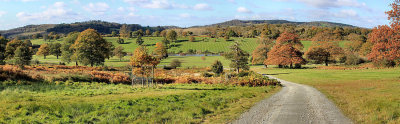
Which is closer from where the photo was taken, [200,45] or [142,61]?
[142,61]

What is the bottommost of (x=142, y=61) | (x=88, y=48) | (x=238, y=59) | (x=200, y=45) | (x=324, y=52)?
(x=238, y=59)

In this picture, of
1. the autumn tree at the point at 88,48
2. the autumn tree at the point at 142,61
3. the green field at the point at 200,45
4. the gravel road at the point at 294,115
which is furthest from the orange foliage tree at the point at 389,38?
the green field at the point at 200,45

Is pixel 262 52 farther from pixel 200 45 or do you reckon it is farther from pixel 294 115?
pixel 200 45

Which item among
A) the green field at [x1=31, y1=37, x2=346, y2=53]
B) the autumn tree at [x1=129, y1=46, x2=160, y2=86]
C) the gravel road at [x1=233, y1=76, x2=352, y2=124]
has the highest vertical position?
the green field at [x1=31, y1=37, x2=346, y2=53]

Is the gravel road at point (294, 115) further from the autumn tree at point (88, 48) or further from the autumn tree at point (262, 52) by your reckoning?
the autumn tree at point (262, 52)

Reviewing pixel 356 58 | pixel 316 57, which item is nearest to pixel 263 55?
pixel 316 57

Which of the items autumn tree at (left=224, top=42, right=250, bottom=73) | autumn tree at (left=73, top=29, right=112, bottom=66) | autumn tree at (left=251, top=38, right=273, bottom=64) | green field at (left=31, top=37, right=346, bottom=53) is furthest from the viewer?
green field at (left=31, top=37, right=346, bottom=53)

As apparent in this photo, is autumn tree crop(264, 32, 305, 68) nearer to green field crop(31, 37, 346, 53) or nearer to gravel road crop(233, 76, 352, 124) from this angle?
gravel road crop(233, 76, 352, 124)

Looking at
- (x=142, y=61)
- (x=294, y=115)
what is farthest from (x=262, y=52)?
(x=294, y=115)

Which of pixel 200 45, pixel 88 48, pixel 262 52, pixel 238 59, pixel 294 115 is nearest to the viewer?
pixel 294 115

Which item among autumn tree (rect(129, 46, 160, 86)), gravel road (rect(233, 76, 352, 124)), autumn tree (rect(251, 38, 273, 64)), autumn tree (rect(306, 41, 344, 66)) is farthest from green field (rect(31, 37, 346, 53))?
gravel road (rect(233, 76, 352, 124))

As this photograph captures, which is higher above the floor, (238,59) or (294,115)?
(238,59)

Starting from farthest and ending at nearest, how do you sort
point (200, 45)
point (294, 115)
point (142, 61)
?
point (200, 45) → point (142, 61) → point (294, 115)

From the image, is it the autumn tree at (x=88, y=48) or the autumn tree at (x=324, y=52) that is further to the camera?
the autumn tree at (x=324, y=52)
